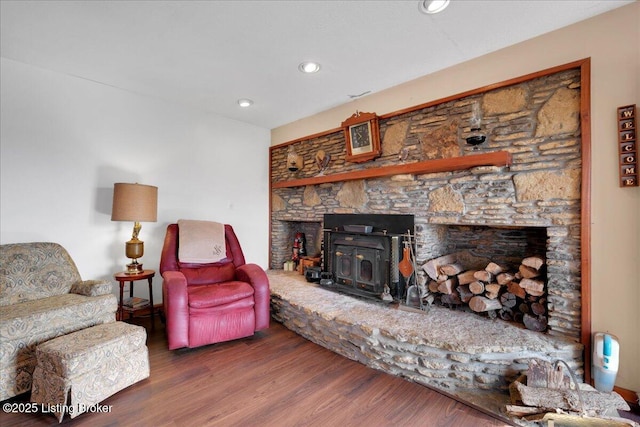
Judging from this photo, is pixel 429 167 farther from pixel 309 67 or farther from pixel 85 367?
pixel 85 367

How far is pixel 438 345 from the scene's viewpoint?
1.88 metres

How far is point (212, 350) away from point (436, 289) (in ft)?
6.71

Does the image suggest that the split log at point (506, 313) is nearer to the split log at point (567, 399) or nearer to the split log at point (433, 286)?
the split log at point (433, 286)

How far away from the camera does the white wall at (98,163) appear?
2465 millimetres

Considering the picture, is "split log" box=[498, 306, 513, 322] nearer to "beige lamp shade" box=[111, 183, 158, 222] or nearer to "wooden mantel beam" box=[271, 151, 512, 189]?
"wooden mantel beam" box=[271, 151, 512, 189]

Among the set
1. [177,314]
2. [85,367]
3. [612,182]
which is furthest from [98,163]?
[612,182]

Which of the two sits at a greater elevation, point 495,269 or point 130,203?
point 130,203

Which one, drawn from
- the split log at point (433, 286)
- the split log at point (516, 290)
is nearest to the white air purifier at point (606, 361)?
the split log at point (516, 290)

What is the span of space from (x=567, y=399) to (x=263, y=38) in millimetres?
2964

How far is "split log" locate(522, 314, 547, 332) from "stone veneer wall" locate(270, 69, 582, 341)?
0.07 metres

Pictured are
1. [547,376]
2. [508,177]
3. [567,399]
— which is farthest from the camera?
[508,177]

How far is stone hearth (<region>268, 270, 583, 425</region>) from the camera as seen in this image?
1.80m

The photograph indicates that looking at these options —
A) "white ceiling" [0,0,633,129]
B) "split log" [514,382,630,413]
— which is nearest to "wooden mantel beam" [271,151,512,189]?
"white ceiling" [0,0,633,129]

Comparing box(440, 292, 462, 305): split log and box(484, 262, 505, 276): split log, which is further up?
box(484, 262, 505, 276): split log
